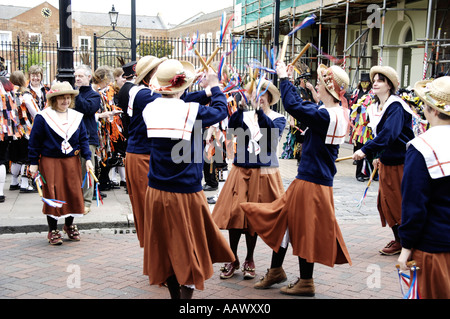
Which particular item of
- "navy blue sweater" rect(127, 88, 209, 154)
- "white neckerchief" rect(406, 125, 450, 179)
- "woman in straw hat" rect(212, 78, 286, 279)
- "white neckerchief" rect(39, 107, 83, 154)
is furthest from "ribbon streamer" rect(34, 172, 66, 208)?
"white neckerchief" rect(406, 125, 450, 179)

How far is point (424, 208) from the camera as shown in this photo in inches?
109

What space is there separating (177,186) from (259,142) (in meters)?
1.28

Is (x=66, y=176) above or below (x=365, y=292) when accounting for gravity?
above

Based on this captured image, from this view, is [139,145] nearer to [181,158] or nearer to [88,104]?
[181,158]

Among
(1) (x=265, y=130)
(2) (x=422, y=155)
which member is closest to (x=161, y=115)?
(1) (x=265, y=130)

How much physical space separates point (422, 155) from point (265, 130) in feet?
6.69

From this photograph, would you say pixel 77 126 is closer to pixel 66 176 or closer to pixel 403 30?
pixel 66 176

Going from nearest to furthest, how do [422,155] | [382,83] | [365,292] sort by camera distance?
[422,155] → [365,292] → [382,83]

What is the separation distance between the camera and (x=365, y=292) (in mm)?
4465

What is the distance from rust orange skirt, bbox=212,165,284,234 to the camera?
15.5 feet

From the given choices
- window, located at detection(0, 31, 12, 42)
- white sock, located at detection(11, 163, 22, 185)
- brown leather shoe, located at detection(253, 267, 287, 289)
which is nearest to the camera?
brown leather shoe, located at detection(253, 267, 287, 289)

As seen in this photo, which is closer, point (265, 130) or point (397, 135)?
point (265, 130)

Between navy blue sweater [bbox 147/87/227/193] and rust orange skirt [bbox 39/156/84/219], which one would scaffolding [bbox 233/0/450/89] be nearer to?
rust orange skirt [bbox 39/156/84/219]

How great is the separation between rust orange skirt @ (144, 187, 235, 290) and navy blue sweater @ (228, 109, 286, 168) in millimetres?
1038
